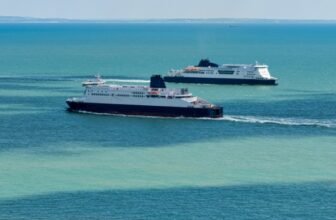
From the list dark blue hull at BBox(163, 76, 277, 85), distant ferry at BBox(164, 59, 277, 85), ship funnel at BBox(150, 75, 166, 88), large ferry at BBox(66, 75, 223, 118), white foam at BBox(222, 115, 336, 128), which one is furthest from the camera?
distant ferry at BBox(164, 59, 277, 85)

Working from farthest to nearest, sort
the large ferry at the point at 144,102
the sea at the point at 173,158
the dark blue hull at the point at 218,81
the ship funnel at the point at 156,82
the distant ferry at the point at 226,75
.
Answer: the distant ferry at the point at 226,75
the dark blue hull at the point at 218,81
the ship funnel at the point at 156,82
the large ferry at the point at 144,102
the sea at the point at 173,158

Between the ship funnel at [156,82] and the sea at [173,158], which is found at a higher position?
the ship funnel at [156,82]

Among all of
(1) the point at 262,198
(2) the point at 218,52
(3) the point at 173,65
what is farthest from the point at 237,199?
(2) the point at 218,52

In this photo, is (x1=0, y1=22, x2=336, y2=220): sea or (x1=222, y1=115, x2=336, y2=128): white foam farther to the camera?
(x1=222, y1=115, x2=336, y2=128): white foam

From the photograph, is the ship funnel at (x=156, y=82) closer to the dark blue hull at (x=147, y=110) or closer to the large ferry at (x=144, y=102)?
the large ferry at (x=144, y=102)

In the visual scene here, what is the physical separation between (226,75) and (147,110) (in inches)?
1272

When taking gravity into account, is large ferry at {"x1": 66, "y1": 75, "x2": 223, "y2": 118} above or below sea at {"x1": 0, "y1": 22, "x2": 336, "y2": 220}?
above

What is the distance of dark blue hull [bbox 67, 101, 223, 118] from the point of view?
7606 cm

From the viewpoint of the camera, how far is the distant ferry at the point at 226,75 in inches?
4291

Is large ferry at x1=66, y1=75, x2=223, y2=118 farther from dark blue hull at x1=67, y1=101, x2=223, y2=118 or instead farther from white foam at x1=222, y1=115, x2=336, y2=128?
white foam at x1=222, y1=115, x2=336, y2=128

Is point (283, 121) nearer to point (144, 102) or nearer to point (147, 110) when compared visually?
point (147, 110)

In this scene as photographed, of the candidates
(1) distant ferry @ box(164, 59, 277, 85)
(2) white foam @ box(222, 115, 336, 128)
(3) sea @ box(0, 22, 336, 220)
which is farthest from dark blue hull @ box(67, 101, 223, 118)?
(1) distant ferry @ box(164, 59, 277, 85)

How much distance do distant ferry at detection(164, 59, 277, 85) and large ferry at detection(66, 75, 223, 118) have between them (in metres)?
29.2

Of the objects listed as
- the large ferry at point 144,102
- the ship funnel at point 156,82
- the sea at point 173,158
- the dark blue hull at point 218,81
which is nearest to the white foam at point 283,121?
the sea at point 173,158
